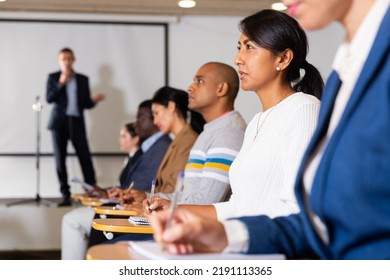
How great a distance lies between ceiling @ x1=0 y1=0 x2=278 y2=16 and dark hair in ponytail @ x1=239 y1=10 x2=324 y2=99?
3.31 meters

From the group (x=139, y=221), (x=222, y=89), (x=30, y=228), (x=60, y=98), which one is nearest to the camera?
(x=139, y=221)

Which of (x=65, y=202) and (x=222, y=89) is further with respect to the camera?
(x=65, y=202)

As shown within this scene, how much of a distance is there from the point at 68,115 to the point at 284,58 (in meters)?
3.83

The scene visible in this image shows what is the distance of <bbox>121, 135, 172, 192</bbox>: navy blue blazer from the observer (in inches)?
121

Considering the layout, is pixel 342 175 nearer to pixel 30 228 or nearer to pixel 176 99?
pixel 176 99

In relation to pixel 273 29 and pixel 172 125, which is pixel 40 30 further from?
pixel 273 29

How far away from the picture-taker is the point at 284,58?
1621 mm

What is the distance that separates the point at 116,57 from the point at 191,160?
11.0ft

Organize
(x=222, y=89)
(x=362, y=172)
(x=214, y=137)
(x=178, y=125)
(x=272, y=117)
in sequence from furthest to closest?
(x=178, y=125)
(x=222, y=89)
(x=214, y=137)
(x=272, y=117)
(x=362, y=172)

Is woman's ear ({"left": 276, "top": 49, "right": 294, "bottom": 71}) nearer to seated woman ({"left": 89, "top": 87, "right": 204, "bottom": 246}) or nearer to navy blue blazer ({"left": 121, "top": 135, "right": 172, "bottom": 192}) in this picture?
seated woman ({"left": 89, "top": 87, "right": 204, "bottom": 246})

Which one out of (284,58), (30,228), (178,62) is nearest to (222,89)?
(284,58)

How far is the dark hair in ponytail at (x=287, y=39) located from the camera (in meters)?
1.58

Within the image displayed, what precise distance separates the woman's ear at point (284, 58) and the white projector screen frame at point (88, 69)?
3.90m
